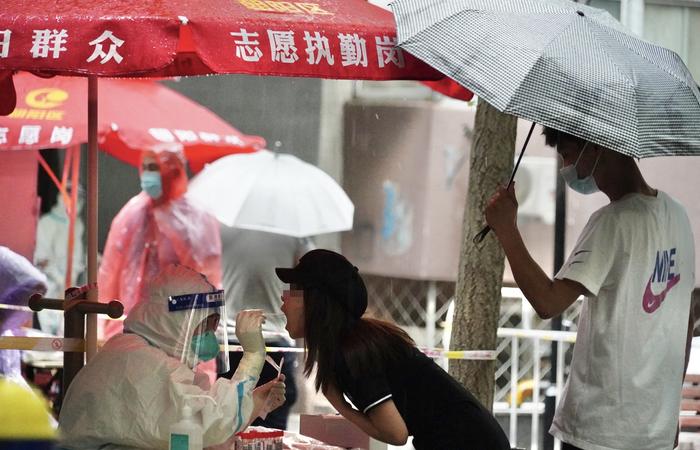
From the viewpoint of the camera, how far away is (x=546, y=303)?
→ 428 cm

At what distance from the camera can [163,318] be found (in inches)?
155

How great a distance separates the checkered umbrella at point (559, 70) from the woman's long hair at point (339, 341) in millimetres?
851

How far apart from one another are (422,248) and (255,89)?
6.47 ft

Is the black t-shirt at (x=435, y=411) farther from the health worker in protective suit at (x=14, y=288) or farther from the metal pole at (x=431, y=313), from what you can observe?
the metal pole at (x=431, y=313)

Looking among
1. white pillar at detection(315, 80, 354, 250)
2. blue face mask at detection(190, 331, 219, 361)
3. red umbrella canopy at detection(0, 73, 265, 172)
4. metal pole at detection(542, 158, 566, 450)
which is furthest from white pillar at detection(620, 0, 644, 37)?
blue face mask at detection(190, 331, 219, 361)

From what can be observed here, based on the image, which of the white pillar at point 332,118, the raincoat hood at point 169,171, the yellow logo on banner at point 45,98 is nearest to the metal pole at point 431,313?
the white pillar at point 332,118

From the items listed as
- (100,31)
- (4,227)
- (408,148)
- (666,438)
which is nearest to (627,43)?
(666,438)

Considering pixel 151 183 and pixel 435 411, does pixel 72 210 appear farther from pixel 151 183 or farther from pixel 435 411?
pixel 435 411

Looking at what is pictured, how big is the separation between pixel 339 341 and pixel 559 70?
3.79 ft

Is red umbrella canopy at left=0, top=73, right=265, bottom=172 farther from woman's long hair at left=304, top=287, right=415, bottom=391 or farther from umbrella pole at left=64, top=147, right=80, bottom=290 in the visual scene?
woman's long hair at left=304, top=287, right=415, bottom=391

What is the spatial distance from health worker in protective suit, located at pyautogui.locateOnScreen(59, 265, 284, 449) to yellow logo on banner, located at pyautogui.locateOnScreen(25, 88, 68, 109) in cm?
596

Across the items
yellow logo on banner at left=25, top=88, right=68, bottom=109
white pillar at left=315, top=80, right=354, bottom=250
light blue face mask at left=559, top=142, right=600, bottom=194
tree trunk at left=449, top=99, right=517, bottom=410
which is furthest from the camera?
white pillar at left=315, top=80, right=354, bottom=250

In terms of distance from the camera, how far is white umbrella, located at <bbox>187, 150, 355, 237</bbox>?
34.1 feet

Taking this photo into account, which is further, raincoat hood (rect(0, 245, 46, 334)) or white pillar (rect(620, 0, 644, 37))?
white pillar (rect(620, 0, 644, 37))
